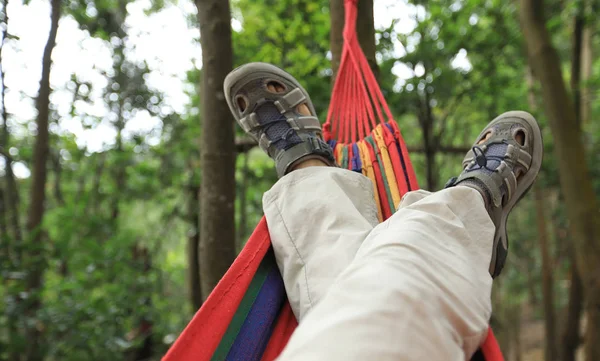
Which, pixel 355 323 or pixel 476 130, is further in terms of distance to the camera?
pixel 476 130

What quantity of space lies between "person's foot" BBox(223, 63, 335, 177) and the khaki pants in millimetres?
98

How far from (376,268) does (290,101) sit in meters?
0.66

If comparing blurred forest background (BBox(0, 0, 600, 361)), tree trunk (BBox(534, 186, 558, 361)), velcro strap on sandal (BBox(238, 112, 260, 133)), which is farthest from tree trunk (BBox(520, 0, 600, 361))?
tree trunk (BBox(534, 186, 558, 361))

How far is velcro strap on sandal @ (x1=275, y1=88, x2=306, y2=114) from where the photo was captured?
45.9 inches

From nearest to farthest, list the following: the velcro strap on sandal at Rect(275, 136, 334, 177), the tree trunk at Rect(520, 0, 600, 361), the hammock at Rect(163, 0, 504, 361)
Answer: the hammock at Rect(163, 0, 504, 361)
the velcro strap on sandal at Rect(275, 136, 334, 177)
the tree trunk at Rect(520, 0, 600, 361)

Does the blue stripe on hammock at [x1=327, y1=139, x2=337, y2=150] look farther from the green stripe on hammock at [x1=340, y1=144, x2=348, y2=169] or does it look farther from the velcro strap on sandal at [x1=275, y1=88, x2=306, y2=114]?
the velcro strap on sandal at [x1=275, y1=88, x2=306, y2=114]

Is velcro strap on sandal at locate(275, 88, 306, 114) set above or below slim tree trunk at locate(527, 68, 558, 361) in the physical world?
above

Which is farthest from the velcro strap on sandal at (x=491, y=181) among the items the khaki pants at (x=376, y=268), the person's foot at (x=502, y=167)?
the khaki pants at (x=376, y=268)

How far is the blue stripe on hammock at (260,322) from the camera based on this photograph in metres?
0.76

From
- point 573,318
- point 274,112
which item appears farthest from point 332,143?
point 573,318

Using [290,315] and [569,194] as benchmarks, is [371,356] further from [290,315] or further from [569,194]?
[569,194]

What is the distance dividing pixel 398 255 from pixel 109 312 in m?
1.75

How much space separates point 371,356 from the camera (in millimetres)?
475

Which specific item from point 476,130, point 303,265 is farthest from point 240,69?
point 476,130
